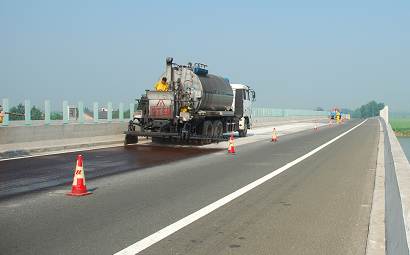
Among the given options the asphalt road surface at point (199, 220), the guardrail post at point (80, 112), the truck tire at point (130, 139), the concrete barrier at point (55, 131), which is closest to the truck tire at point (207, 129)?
the truck tire at point (130, 139)

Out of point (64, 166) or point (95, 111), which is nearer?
point (64, 166)

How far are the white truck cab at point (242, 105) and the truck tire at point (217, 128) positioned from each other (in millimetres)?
4590

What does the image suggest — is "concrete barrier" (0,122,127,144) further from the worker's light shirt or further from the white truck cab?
the white truck cab

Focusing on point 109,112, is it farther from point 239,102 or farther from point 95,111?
point 239,102

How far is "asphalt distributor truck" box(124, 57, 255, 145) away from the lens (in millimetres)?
21672

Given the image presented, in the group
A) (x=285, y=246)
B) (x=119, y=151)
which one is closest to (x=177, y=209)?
(x=285, y=246)

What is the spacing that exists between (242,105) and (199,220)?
79.3ft

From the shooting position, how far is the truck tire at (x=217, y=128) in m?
24.8

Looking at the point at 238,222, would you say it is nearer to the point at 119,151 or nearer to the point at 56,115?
the point at 119,151

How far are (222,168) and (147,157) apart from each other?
3.72m

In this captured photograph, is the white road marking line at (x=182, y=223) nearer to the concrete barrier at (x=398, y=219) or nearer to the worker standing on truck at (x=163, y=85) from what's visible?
the concrete barrier at (x=398, y=219)

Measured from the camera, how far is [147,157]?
54.8ft

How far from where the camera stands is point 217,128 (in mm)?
25297

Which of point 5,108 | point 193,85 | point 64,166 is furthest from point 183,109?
point 64,166
